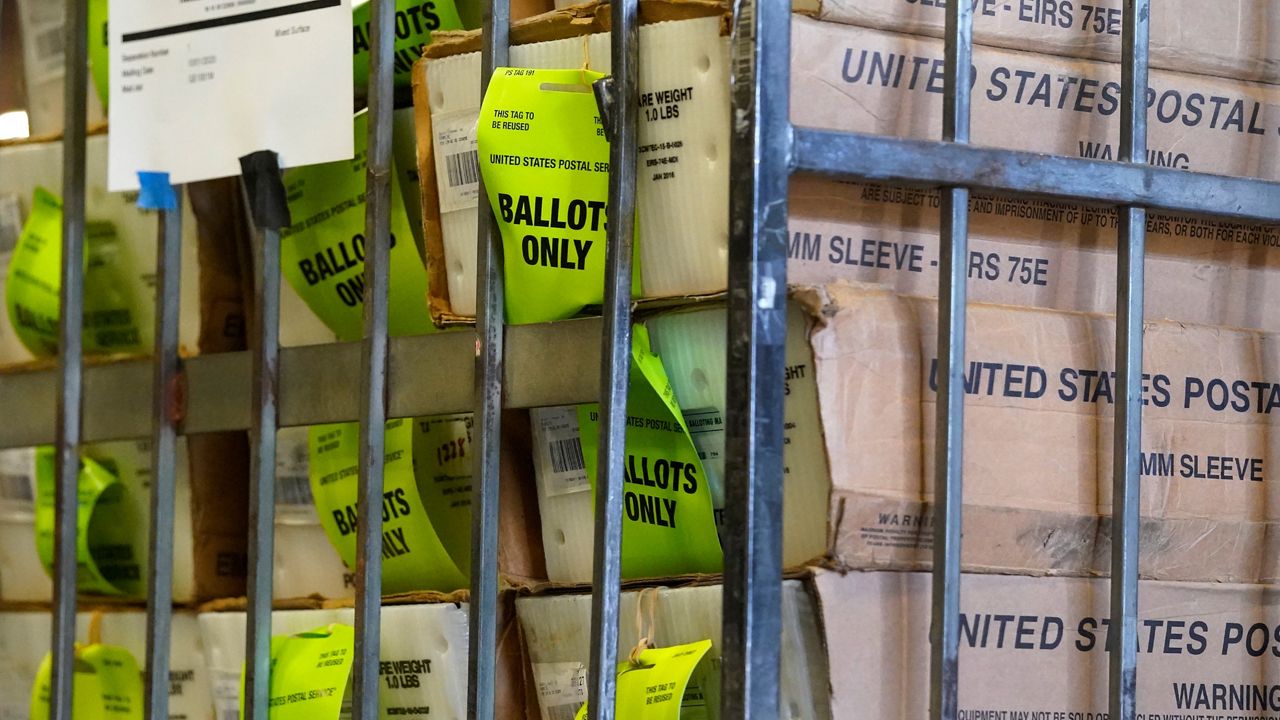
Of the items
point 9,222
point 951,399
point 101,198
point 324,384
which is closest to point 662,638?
point 951,399

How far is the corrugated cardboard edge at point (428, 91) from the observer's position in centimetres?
142

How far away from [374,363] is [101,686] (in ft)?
2.05

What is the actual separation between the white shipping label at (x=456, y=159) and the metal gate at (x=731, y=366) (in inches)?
2.2

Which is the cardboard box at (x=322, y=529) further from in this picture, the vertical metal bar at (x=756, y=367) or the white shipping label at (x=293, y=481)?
the vertical metal bar at (x=756, y=367)

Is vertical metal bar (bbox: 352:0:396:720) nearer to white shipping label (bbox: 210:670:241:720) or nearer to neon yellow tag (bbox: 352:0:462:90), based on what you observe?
neon yellow tag (bbox: 352:0:462:90)

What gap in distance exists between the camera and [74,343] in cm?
178

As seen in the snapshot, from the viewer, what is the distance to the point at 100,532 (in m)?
1.91

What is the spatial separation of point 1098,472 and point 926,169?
318 mm

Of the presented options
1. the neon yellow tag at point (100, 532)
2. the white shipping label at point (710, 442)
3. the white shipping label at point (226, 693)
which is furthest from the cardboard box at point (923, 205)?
the neon yellow tag at point (100, 532)

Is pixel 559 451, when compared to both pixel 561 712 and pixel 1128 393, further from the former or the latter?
pixel 1128 393

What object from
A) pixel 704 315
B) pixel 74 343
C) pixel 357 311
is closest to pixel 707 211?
pixel 704 315

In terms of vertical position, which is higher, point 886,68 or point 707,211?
point 886,68

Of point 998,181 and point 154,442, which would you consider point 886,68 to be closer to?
point 998,181

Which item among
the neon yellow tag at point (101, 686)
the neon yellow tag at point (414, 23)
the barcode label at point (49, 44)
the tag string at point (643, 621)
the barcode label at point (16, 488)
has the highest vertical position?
the barcode label at point (49, 44)
